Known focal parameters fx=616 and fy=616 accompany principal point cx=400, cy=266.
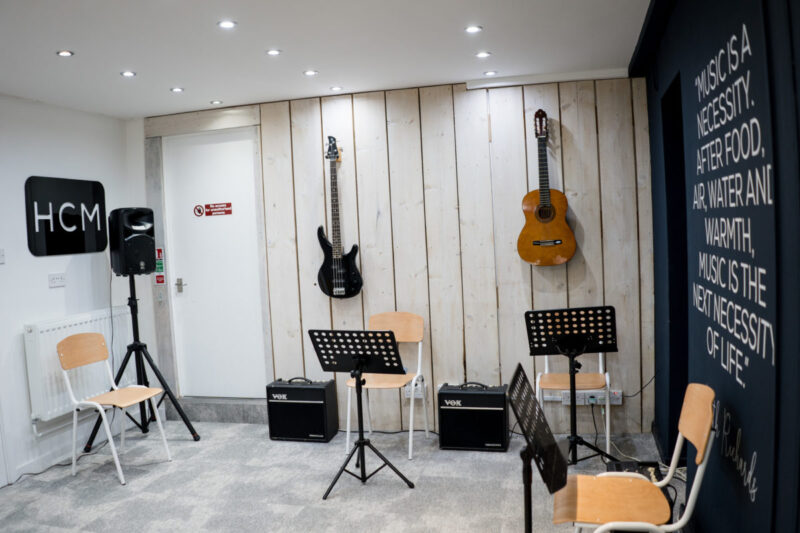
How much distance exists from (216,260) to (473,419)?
241cm

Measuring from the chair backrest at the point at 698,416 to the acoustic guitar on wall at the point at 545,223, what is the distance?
1848mm

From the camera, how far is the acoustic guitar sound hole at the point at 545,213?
4.17 meters

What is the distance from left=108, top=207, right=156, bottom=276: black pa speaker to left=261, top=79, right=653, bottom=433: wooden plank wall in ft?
2.94

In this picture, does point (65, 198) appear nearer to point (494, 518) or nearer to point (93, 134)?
point (93, 134)

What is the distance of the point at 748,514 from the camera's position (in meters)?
1.93

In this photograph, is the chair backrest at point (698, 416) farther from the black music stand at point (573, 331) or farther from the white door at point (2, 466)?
the white door at point (2, 466)

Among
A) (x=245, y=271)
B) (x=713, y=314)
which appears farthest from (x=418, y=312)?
(x=713, y=314)

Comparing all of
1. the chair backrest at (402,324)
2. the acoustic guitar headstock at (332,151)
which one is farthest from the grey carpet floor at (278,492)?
the acoustic guitar headstock at (332,151)

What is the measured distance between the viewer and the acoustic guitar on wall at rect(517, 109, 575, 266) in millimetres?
4152

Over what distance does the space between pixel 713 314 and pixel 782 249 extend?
2.66 ft

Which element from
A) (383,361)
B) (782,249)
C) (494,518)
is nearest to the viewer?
(782,249)

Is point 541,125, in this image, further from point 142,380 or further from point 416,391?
point 142,380
